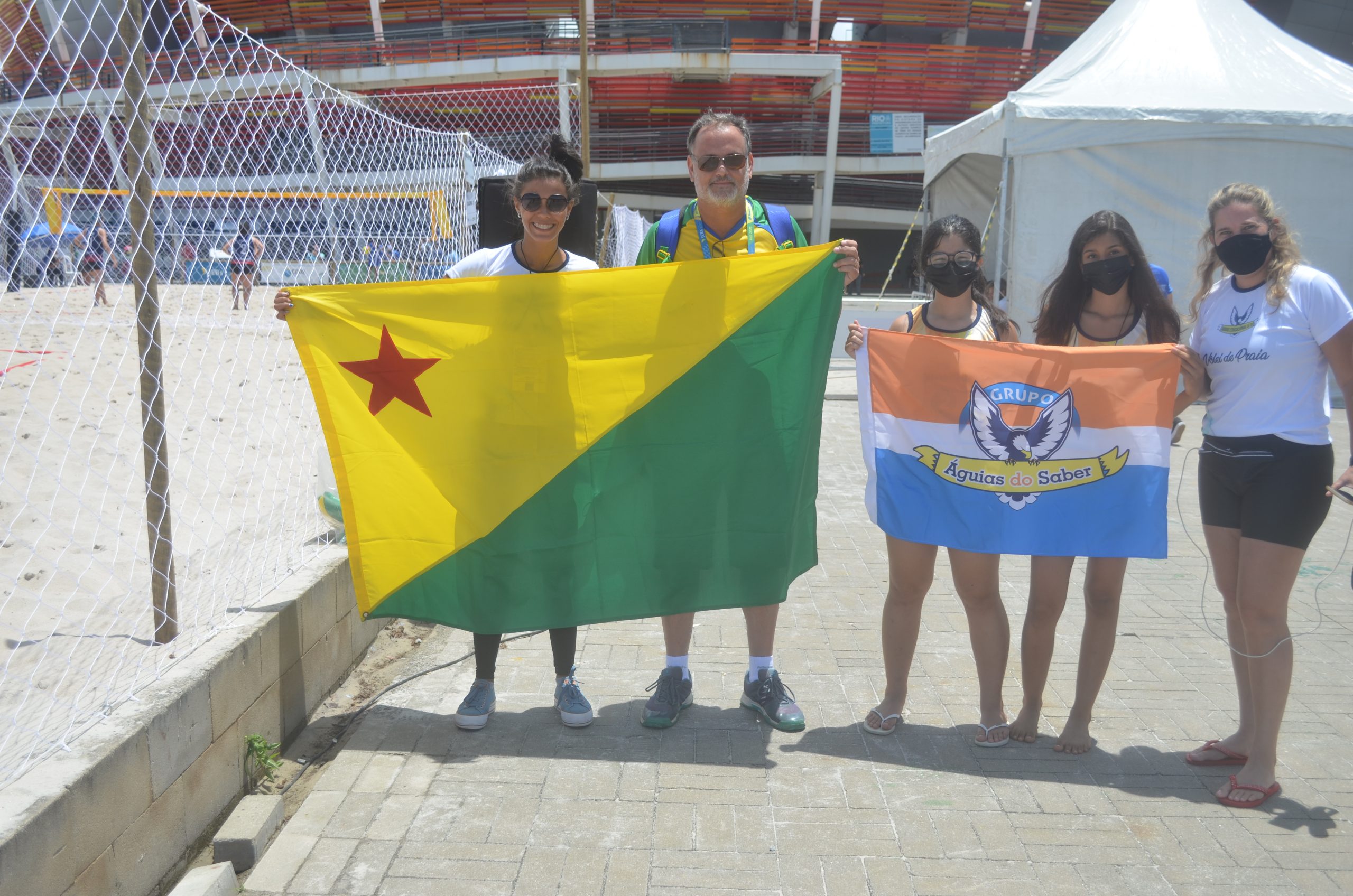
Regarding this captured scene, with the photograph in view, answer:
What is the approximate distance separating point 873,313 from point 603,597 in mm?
11921

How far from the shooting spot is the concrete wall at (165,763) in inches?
90.2

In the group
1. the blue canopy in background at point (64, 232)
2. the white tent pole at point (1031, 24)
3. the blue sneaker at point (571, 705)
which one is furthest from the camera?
the white tent pole at point (1031, 24)

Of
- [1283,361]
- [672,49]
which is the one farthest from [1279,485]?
[672,49]

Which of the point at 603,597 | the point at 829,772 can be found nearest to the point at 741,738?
the point at 829,772

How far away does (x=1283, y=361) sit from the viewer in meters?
3.18

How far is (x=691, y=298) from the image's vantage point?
3680 mm

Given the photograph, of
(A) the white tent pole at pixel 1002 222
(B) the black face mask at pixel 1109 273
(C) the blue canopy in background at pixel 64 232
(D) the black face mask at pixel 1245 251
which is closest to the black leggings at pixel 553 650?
(B) the black face mask at pixel 1109 273

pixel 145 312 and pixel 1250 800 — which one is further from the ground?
pixel 145 312

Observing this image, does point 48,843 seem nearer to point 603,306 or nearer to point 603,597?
point 603,597

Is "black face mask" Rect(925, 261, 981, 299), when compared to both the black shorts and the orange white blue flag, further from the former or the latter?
the black shorts

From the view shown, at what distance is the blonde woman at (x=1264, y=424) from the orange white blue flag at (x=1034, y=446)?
0.62 feet

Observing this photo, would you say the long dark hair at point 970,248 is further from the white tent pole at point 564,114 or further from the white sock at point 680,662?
the white tent pole at point 564,114

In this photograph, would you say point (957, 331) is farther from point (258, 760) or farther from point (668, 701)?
point (258, 760)

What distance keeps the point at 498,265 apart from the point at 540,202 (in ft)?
1.06
